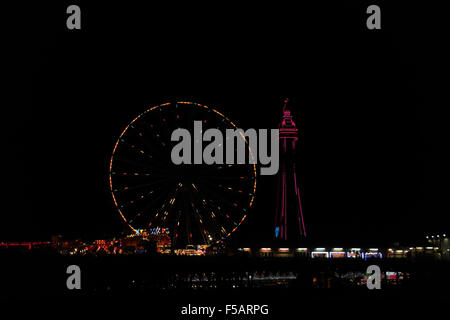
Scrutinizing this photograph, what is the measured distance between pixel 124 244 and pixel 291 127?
17053mm

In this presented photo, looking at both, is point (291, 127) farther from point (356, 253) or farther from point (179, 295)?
point (179, 295)

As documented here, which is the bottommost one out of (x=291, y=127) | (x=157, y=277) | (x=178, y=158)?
(x=157, y=277)

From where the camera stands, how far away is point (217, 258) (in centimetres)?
4766

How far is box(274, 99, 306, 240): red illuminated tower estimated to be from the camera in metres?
56.4

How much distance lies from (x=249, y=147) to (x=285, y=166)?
15587 millimetres

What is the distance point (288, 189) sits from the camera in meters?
58.1

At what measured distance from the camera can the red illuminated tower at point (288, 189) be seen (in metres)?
56.4

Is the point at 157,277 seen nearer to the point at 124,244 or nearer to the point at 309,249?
the point at 124,244

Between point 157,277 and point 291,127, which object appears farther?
point 291,127

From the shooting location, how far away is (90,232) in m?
67.0

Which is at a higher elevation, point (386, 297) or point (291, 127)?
point (291, 127)

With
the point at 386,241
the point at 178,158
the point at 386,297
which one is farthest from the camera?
the point at 386,241

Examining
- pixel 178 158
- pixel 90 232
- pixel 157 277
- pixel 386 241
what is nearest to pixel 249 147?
pixel 178 158
